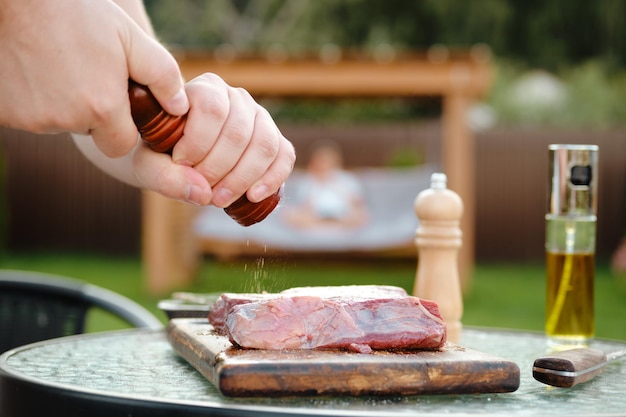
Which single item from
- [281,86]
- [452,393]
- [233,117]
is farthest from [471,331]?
[281,86]

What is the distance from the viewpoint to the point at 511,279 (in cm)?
1068

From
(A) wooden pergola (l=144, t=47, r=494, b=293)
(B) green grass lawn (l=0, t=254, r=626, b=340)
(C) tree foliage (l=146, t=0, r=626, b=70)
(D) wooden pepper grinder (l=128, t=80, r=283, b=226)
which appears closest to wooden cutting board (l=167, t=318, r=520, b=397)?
(D) wooden pepper grinder (l=128, t=80, r=283, b=226)

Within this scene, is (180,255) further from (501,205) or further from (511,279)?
(501,205)

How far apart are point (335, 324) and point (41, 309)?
1.34 meters

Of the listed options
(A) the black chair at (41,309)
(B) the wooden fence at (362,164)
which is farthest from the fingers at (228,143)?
(B) the wooden fence at (362,164)

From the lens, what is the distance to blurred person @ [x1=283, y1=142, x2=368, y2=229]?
31.3 feet

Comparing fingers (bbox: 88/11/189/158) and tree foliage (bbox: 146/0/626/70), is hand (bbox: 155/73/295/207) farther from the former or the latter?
tree foliage (bbox: 146/0/626/70)

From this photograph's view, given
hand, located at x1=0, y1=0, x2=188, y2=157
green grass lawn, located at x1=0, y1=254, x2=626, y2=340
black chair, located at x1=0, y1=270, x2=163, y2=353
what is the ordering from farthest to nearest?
green grass lawn, located at x1=0, y1=254, x2=626, y2=340
black chair, located at x1=0, y1=270, x2=163, y2=353
hand, located at x1=0, y1=0, x2=188, y2=157

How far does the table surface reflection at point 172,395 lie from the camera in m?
1.14

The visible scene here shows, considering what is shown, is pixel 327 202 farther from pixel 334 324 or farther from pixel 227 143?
pixel 227 143

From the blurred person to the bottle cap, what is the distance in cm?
751

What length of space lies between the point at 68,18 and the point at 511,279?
393 inches

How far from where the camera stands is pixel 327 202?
9.66 metres

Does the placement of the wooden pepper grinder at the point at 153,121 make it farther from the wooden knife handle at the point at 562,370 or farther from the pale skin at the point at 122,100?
the wooden knife handle at the point at 562,370
